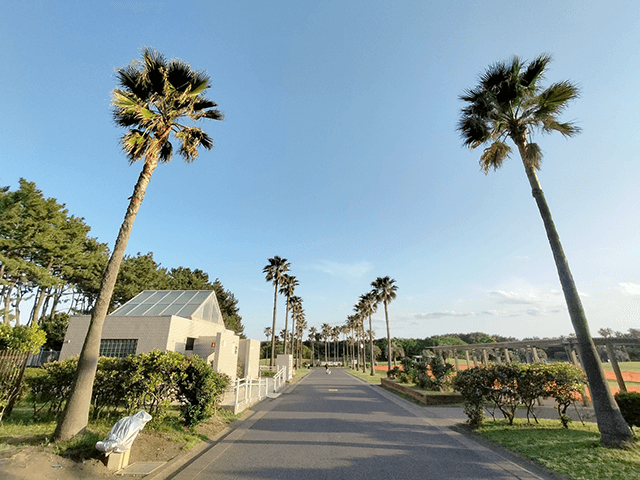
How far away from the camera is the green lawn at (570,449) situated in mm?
5602

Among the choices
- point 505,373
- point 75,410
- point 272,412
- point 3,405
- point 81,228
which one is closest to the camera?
point 75,410

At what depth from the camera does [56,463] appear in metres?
5.25

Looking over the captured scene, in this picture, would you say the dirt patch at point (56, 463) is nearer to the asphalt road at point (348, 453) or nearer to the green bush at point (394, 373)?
the asphalt road at point (348, 453)

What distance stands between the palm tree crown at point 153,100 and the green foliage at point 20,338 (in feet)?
18.0

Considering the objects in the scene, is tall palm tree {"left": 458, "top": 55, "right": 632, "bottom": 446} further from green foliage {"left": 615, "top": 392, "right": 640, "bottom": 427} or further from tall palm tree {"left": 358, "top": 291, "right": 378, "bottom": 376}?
tall palm tree {"left": 358, "top": 291, "right": 378, "bottom": 376}

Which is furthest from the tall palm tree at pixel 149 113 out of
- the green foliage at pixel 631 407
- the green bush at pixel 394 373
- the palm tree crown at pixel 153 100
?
the green bush at pixel 394 373

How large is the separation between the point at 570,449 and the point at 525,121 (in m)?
9.35

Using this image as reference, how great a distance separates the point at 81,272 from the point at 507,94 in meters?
44.9

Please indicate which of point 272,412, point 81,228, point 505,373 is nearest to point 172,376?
point 272,412

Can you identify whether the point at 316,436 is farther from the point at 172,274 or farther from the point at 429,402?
the point at 172,274

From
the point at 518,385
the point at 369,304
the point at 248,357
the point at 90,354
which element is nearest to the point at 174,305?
the point at 248,357

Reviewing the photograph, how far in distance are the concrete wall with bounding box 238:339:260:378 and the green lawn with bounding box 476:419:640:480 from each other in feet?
64.7

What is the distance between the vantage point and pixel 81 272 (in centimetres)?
3712

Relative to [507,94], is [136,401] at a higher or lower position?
lower
